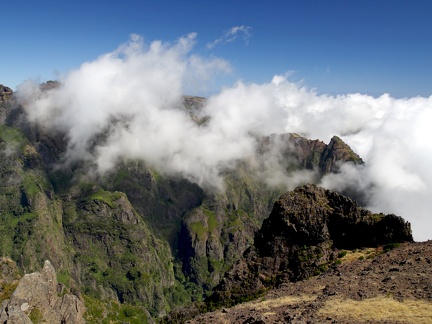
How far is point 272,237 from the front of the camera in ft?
334

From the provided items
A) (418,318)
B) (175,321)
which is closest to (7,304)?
(175,321)

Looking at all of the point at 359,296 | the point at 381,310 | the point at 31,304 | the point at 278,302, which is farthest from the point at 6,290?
the point at 381,310

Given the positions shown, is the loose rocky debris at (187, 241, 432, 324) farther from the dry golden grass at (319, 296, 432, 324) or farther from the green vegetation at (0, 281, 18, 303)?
the green vegetation at (0, 281, 18, 303)

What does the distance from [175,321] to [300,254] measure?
35.4 m

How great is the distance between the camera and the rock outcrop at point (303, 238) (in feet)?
286

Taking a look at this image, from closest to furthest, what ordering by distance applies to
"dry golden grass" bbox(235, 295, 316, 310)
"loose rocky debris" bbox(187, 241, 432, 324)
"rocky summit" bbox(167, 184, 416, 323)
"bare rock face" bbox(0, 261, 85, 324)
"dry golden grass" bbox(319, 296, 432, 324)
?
"dry golden grass" bbox(319, 296, 432, 324) → "loose rocky debris" bbox(187, 241, 432, 324) → "dry golden grass" bbox(235, 295, 316, 310) → "rocky summit" bbox(167, 184, 416, 323) → "bare rock face" bbox(0, 261, 85, 324)

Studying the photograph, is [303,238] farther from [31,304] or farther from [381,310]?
[31,304]

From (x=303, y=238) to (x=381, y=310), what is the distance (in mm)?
46971

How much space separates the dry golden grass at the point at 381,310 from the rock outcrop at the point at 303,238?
2582cm

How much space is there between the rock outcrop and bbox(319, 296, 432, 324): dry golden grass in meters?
25.8

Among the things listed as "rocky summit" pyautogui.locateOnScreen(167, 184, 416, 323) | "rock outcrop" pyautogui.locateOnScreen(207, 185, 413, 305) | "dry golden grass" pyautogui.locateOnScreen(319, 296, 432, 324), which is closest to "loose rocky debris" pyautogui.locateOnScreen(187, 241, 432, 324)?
"dry golden grass" pyautogui.locateOnScreen(319, 296, 432, 324)

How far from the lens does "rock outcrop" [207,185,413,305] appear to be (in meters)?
87.2

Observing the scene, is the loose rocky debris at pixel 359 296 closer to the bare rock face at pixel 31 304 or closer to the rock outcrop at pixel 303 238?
the rock outcrop at pixel 303 238

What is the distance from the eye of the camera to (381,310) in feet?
167
